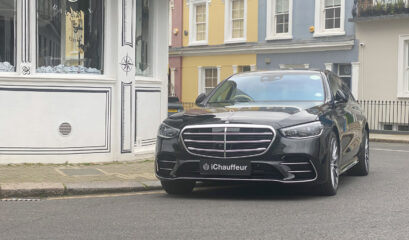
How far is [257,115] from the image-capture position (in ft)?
24.7

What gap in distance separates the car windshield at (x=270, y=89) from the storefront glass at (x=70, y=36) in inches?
116

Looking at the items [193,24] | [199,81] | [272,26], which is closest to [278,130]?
[272,26]

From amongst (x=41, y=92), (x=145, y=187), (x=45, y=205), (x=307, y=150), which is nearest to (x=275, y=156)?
(x=307, y=150)

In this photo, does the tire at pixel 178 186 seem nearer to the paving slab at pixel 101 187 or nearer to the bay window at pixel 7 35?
the paving slab at pixel 101 187

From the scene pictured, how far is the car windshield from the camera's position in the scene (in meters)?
8.66

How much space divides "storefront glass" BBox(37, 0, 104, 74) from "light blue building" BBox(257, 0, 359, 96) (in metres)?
15.6

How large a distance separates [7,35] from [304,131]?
18.2ft

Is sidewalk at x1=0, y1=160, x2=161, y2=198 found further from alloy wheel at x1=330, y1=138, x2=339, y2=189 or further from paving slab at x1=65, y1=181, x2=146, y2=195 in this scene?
alloy wheel at x1=330, y1=138, x2=339, y2=189

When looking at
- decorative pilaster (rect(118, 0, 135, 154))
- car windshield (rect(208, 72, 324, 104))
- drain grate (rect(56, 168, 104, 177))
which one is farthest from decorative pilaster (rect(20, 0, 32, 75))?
car windshield (rect(208, 72, 324, 104))

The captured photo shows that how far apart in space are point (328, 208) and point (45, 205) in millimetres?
3197

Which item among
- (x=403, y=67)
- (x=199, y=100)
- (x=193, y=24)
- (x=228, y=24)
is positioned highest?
(x=193, y=24)

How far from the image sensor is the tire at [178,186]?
314 inches

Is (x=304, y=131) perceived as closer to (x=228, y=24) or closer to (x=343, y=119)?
(x=343, y=119)

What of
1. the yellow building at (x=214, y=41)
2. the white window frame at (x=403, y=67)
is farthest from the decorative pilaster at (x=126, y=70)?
the yellow building at (x=214, y=41)
